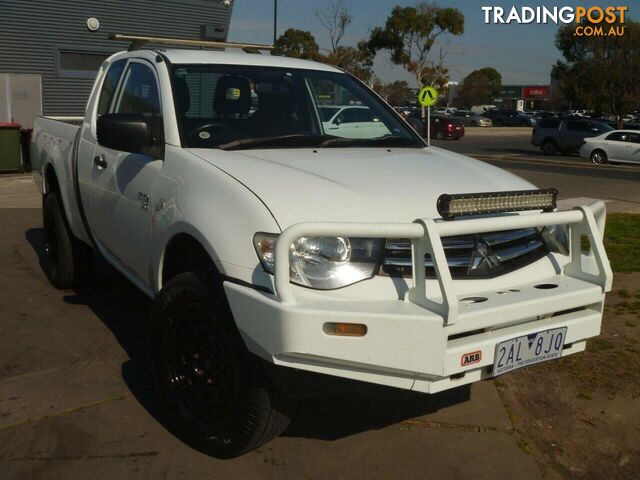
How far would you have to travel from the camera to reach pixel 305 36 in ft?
179

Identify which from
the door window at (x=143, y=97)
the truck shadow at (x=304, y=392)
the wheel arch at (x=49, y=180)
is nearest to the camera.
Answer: the truck shadow at (x=304, y=392)

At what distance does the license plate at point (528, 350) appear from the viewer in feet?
10.7

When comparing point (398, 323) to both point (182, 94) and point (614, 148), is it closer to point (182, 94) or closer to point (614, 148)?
point (182, 94)

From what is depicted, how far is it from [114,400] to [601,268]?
256 centimetres

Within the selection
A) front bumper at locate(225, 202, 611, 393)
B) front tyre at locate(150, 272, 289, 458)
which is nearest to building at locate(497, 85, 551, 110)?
front tyre at locate(150, 272, 289, 458)

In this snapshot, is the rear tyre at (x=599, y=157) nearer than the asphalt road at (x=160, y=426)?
No

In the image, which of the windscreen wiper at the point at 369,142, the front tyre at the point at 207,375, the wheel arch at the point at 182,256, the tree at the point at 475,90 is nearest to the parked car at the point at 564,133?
the windscreen wiper at the point at 369,142

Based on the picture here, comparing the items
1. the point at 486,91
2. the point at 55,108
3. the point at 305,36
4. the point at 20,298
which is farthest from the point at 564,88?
the point at 486,91

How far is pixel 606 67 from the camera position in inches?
1532

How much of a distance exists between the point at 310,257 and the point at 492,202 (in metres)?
0.82

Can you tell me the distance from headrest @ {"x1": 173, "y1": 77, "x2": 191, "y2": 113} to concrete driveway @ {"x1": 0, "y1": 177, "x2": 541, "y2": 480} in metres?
1.56

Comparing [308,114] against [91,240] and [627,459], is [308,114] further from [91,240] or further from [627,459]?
[627,459]

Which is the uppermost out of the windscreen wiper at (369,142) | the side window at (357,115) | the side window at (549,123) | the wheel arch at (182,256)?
the side window at (357,115)

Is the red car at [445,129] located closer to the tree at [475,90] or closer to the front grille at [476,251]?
the front grille at [476,251]
